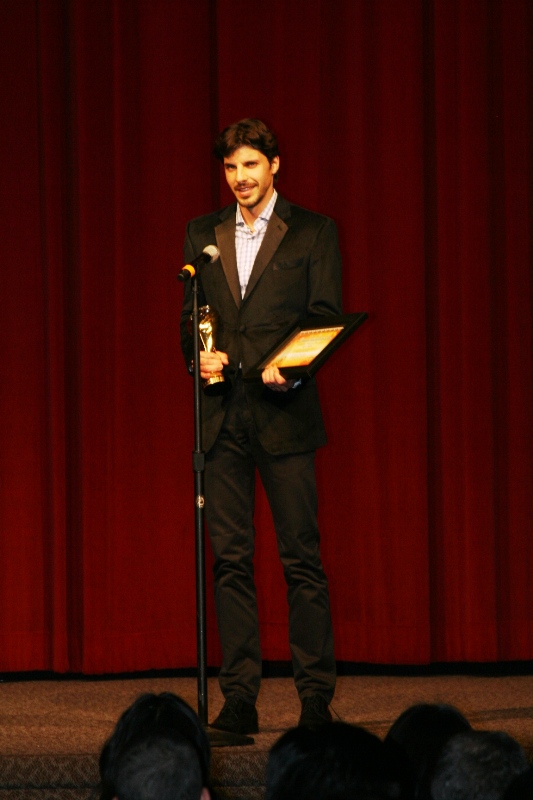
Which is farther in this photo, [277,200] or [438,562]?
[438,562]

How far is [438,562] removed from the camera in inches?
151

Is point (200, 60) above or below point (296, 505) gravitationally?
above

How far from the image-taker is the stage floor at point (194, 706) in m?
2.53

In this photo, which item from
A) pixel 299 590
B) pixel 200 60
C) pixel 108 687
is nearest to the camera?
pixel 299 590

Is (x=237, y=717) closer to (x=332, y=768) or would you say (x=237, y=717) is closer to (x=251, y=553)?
(x=251, y=553)

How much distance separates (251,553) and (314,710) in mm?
429

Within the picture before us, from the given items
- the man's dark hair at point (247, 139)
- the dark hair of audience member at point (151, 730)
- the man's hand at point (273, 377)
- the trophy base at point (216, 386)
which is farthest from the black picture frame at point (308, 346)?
the dark hair of audience member at point (151, 730)

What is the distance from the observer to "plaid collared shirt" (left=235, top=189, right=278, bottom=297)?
2.79 metres

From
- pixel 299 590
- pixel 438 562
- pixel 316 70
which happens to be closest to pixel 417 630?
pixel 438 562

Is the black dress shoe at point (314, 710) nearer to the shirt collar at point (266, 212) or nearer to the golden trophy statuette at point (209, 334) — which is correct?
the golden trophy statuette at point (209, 334)

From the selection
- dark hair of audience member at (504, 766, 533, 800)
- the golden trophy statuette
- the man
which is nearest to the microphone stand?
the golden trophy statuette

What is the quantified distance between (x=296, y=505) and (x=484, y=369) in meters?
1.38

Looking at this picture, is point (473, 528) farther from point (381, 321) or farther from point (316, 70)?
point (316, 70)

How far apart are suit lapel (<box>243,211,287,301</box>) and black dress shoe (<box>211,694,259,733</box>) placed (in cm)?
104
